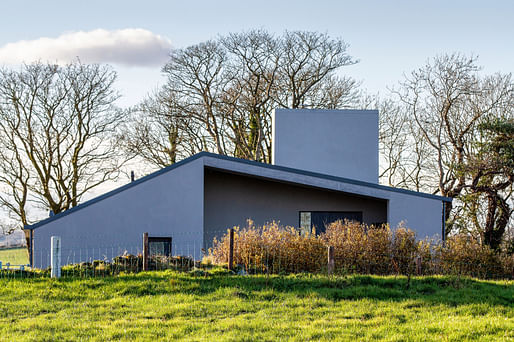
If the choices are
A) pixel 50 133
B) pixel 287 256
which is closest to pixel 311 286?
pixel 287 256

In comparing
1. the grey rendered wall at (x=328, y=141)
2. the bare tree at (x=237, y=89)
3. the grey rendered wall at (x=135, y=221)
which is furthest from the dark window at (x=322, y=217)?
the bare tree at (x=237, y=89)

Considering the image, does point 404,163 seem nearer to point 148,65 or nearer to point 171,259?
point 148,65

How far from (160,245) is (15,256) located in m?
12.1

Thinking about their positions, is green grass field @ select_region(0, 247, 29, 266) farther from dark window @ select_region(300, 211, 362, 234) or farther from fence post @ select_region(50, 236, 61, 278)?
fence post @ select_region(50, 236, 61, 278)

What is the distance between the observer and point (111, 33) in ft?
82.7

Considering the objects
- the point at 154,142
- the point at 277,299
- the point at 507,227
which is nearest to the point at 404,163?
the point at 507,227

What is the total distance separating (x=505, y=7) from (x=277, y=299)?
54.6ft

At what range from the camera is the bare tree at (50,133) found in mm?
26141

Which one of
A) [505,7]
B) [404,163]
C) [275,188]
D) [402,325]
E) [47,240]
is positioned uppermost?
[505,7]

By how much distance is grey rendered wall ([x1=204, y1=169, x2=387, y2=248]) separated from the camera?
62.7 feet

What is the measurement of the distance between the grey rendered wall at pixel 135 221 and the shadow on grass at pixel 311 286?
149 inches

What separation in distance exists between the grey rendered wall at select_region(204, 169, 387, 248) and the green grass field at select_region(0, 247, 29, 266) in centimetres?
979

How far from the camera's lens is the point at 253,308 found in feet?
30.7

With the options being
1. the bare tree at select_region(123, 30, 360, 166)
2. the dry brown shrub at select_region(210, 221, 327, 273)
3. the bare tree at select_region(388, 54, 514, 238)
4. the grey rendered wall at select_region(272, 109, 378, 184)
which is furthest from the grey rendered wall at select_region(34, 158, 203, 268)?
the bare tree at select_region(388, 54, 514, 238)
